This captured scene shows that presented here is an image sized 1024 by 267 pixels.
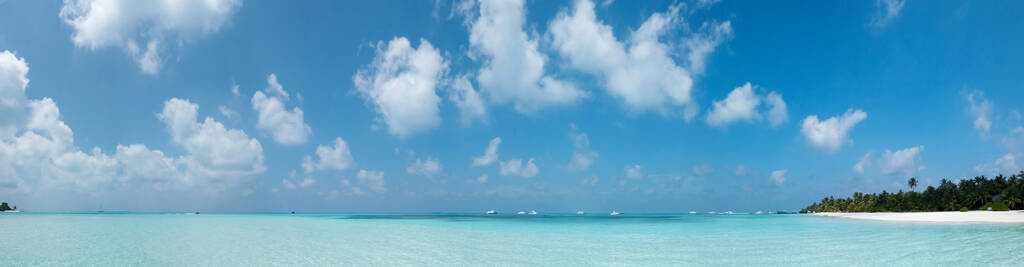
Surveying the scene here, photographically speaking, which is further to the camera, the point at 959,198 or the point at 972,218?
the point at 959,198

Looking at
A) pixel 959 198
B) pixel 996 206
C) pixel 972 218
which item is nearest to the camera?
pixel 972 218

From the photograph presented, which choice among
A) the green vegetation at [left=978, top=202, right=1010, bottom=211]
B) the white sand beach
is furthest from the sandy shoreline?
the green vegetation at [left=978, top=202, right=1010, bottom=211]

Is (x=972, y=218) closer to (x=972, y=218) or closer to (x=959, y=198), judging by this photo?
(x=972, y=218)

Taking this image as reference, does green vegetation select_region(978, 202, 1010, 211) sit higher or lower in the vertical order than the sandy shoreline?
higher

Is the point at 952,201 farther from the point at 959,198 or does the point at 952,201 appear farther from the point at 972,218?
the point at 972,218

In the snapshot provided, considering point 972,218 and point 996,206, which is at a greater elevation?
point 996,206

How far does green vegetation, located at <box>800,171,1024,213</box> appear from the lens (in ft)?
186

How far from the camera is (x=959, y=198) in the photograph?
222 ft

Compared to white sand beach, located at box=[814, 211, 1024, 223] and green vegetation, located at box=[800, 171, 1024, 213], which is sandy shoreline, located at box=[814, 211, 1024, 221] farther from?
green vegetation, located at box=[800, 171, 1024, 213]

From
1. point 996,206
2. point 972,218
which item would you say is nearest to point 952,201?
point 996,206

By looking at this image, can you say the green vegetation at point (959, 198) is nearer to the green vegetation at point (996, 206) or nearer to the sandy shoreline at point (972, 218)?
the green vegetation at point (996, 206)

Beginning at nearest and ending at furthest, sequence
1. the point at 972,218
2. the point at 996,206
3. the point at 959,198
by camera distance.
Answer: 1. the point at 972,218
2. the point at 996,206
3. the point at 959,198

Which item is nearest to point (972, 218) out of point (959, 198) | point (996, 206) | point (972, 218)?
point (972, 218)

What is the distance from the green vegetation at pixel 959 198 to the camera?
186 feet
